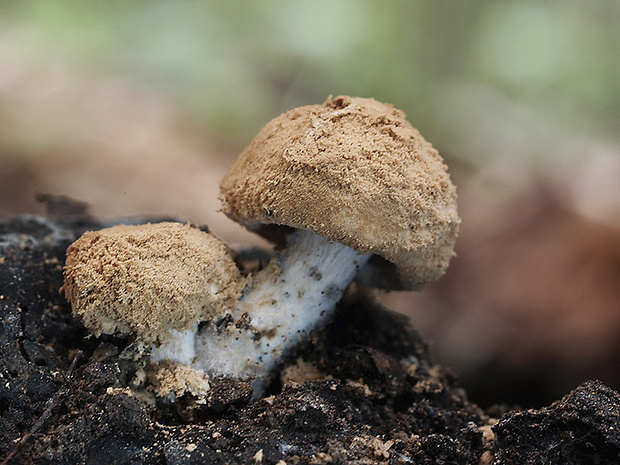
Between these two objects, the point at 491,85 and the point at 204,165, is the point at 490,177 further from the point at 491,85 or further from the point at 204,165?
the point at 204,165

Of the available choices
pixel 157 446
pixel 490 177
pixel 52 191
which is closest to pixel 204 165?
pixel 52 191

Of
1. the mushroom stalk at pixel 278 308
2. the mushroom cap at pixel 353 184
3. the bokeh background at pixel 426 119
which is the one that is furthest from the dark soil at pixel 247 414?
the bokeh background at pixel 426 119

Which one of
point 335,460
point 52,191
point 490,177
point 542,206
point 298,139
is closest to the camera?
point 335,460

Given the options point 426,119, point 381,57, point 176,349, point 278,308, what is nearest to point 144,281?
point 176,349

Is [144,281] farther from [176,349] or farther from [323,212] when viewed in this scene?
[323,212]

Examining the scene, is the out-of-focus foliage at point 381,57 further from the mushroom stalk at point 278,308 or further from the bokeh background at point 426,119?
the mushroom stalk at point 278,308

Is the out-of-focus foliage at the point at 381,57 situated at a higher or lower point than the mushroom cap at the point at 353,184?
higher
